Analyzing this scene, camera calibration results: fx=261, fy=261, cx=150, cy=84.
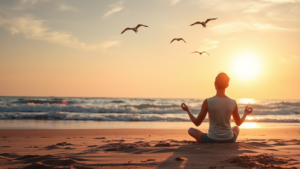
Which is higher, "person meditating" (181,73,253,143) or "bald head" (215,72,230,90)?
"bald head" (215,72,230,90)

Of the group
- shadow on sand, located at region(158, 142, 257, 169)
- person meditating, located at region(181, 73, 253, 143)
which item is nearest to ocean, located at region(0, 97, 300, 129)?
person meditating, located at region(181, 73, 253, 143)

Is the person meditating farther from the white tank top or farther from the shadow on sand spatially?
the shadow on sand

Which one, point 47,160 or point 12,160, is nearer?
point 47,160

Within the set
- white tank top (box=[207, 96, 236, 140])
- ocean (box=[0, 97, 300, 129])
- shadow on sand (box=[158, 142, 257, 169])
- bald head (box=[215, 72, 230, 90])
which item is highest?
bald head (box=[215, 72, 230, 90])

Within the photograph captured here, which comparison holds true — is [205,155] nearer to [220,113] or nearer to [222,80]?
[220,113]

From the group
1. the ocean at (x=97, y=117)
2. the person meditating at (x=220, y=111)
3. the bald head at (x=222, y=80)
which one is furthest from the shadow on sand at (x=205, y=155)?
the ocean at (x=97, y=117)

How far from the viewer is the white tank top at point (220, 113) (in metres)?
4.55

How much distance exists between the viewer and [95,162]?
3.82 metres

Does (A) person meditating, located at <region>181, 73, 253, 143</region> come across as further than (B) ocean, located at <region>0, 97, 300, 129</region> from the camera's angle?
No

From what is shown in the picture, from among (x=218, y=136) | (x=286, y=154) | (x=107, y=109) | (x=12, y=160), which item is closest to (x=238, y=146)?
(x=218, y=136)

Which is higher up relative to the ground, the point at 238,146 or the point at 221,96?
the point at 221,96

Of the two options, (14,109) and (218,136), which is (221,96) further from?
(14,109)

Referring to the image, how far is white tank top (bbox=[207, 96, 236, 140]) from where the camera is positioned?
4.55 metres

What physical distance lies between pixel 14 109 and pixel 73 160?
23759 millimetres
